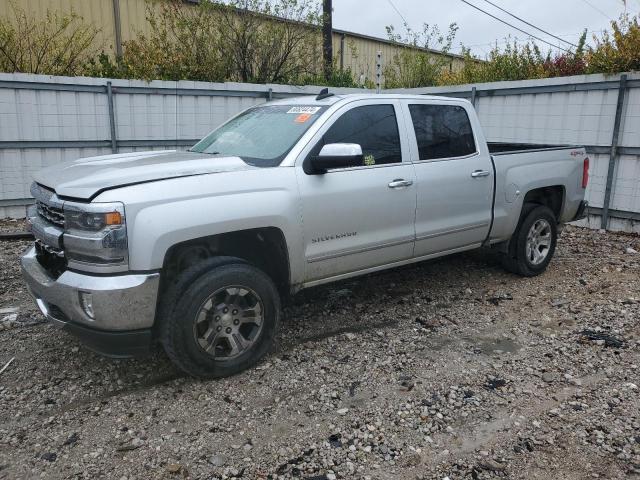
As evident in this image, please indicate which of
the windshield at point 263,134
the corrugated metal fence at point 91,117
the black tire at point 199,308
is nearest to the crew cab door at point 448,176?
the windshield at point 263,134

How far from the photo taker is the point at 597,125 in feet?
26.8

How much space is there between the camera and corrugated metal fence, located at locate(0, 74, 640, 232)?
7.97 meters

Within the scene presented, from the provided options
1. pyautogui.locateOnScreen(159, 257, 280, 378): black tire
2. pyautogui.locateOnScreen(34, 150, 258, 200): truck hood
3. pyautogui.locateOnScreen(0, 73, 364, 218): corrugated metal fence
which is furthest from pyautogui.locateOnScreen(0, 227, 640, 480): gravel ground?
pyautogui.locateOnScreen(0, 73, 364, 218): corrugated metal fence

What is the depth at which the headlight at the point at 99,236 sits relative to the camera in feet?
10.2

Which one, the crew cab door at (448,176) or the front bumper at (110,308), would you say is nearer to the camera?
the front bumper at (110,308)

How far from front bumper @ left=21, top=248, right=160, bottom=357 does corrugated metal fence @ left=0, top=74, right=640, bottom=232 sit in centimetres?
588

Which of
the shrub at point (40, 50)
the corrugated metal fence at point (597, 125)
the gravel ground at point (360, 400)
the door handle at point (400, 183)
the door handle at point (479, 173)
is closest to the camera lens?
the gravel ground at point (360, 400)

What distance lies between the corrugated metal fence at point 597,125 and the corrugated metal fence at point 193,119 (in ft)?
0.05

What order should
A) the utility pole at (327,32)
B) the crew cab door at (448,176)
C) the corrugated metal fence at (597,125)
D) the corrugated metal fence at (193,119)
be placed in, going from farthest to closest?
the utility pole at (327,32) < the corrugated metal fence at (193,119) < the corrugated metal fence at (597,125) < the crew cab door at (448,176)

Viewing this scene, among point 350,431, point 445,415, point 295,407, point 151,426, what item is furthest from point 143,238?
point 445,415

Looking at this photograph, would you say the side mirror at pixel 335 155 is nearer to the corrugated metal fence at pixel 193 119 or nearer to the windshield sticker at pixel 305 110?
the windshield sticker at pixel 305 110

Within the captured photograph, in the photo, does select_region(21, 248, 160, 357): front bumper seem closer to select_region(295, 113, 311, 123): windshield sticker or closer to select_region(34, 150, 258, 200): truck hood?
select_region(34, 150, 258, 200): truck hood

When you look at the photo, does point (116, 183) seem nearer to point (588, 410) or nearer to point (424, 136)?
point (424, 136)

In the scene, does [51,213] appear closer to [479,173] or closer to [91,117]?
[479,173]
